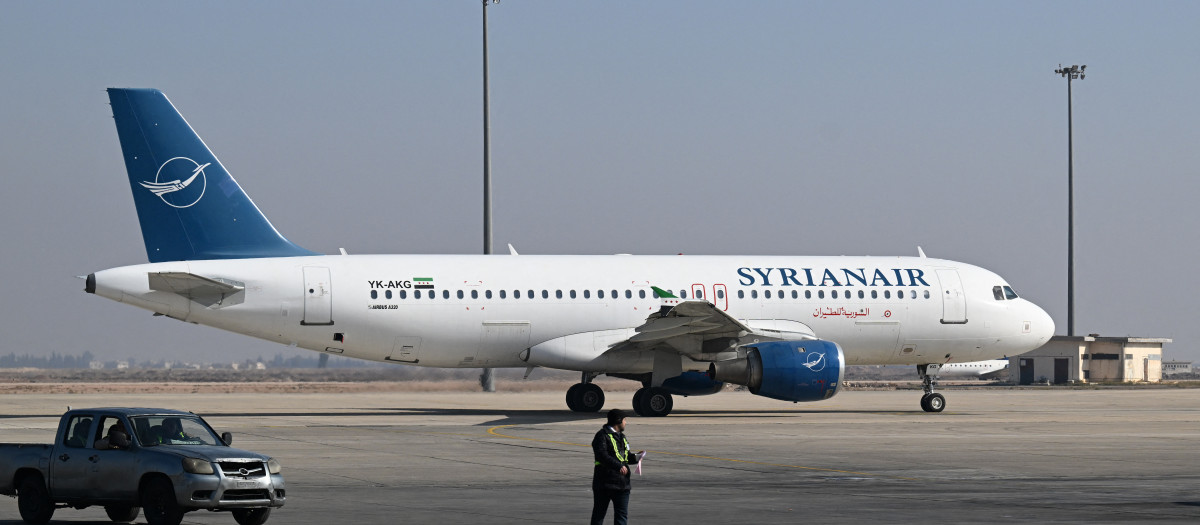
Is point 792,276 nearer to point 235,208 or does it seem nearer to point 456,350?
point 456,350

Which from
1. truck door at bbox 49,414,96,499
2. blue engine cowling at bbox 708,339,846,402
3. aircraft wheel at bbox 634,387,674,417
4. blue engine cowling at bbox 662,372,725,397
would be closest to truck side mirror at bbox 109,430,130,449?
truck door at bbox 49,414,96,499

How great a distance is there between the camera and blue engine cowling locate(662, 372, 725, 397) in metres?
35.2

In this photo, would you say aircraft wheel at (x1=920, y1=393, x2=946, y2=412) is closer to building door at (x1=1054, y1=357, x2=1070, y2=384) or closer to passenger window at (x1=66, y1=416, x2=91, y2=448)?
passenger window at (x1=66, y1=416, x2=91, y2=448)

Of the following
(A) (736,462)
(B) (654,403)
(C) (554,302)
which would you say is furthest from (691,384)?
(A) (736,462)

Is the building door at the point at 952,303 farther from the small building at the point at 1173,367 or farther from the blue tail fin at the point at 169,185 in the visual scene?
the small building at the point at 1173,367

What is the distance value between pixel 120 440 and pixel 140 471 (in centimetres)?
49

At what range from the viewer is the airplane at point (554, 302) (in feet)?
108

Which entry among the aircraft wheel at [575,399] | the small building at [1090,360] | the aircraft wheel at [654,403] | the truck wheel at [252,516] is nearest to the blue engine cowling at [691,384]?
the aircraft wheel at [654,403]

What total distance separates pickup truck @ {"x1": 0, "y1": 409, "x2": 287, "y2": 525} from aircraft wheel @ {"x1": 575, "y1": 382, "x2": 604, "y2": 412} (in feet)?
71.3

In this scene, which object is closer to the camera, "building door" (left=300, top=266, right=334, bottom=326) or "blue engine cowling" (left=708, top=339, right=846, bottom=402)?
"blue engine cowling" (left=708, top=339, right=846, bottom=402)

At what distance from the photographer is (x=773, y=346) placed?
33188mm

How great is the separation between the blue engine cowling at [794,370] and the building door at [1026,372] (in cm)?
3931

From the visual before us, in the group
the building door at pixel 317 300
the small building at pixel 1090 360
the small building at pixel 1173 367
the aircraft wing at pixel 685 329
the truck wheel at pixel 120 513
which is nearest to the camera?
the truck wheel at pixel 120 513

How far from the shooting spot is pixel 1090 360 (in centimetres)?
6862
